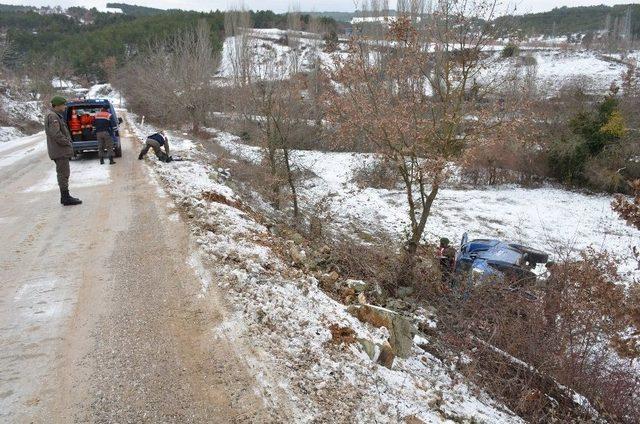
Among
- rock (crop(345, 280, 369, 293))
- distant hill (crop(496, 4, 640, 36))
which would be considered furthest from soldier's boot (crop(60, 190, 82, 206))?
distant hill (crop(496, 4, 640, 36))

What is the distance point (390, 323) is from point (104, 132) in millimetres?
10870

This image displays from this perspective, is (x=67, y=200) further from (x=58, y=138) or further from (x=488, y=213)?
(x=488, y=213)

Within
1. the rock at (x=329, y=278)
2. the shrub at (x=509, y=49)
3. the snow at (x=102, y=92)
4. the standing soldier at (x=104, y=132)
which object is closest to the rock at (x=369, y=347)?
the rock at (x=329, y=278)

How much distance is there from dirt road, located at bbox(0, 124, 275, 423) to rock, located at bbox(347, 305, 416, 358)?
182 cm

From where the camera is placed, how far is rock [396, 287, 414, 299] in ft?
28.8

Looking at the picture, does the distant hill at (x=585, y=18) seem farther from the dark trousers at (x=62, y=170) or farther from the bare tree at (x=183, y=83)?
the dark trousers at (x=62, y=170)

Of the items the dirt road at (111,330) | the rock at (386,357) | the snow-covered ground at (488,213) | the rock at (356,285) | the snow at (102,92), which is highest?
the snow at (102,92)

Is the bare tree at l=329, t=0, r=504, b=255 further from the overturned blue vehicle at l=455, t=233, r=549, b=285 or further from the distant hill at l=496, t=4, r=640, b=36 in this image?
the distant hill at l=496, t=4, r=640, b=36

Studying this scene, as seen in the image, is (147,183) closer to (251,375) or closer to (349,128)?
(349,128)

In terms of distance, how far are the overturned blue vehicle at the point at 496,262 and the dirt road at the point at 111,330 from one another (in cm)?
561

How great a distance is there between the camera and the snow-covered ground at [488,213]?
57.9 ft

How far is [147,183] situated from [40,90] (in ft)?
175

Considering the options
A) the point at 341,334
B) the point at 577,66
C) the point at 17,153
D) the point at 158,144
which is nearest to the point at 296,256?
the point at 341,334

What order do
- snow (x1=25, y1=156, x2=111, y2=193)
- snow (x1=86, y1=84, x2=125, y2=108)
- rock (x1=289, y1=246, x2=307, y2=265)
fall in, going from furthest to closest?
snow (x1=86, y1=84, x2=125, y2=108)
snow (x1=25, y1=156, x2=111, y2=193)
rock (x1=289, y1=246, x2=307, y2=265)
